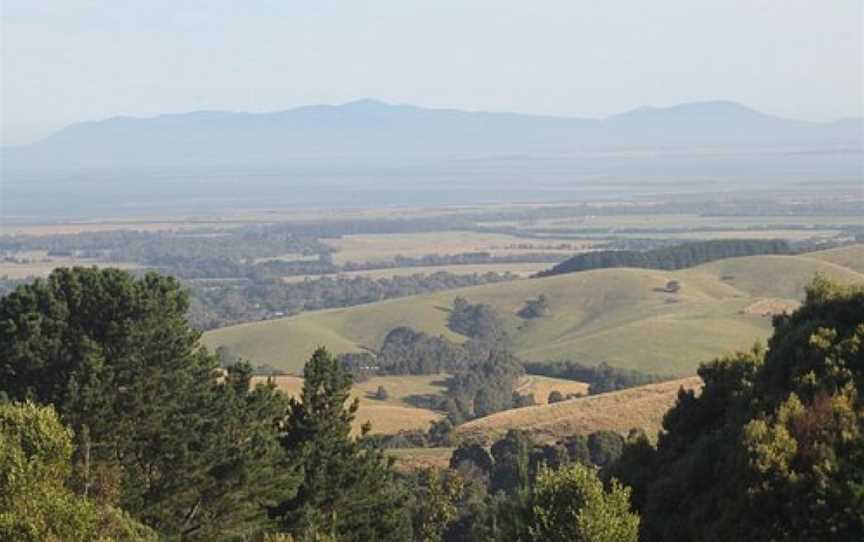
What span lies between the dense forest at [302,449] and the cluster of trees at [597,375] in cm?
5024

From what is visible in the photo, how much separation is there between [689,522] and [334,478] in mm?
12313

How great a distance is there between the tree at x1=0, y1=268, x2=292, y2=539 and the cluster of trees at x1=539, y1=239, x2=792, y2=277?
123 m

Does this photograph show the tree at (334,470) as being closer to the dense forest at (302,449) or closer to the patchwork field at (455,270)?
the dense forest at (302,449)

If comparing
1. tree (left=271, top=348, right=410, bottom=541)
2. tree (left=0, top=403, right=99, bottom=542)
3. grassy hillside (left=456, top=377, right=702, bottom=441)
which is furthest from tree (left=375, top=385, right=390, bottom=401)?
tree (left=0, top=403, right=99, bottom=542)

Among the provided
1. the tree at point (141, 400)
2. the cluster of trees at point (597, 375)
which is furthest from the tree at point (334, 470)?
the cluster of trees at point (597, 375)

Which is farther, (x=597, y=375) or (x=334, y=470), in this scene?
(x=597, y=375)

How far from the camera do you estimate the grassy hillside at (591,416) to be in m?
58.9

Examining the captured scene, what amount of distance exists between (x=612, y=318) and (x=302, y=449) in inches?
3555

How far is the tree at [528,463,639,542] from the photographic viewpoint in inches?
725

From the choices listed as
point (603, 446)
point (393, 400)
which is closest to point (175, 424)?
point (603, 446)

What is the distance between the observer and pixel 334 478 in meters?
30.5

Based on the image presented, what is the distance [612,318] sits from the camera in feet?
388

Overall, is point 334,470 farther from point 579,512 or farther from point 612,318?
point 612,318

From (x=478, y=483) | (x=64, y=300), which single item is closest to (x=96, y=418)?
(x=64, y=300)
